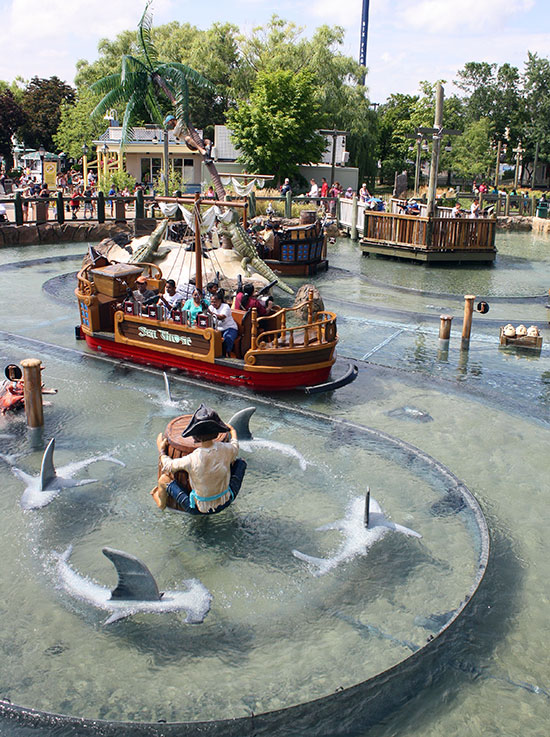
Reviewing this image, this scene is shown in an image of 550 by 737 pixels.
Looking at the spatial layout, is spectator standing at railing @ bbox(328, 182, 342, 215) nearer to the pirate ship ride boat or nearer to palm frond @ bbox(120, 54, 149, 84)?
palm frond @ bbox(120, 54, 149, 84)

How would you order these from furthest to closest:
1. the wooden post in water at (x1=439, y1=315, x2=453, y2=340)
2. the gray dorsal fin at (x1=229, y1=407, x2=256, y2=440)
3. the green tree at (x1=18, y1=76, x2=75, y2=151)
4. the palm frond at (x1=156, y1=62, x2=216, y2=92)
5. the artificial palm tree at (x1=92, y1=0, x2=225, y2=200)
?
the green tree at (x1=18, y1=76, x2=75, y2=151) < the palm frond at (x1=156, y1=62, x2=216, y2=92) < the artificial palm tree at (x1=92, y1=0, x2=225, y2=200) < the wooden post in water at (x1=439, y1=315, x2=453, y2=340) < the gray dorsal fin at (x1=229, y1=407, x2=256, y2=440)

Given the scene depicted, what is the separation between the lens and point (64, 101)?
59.8m

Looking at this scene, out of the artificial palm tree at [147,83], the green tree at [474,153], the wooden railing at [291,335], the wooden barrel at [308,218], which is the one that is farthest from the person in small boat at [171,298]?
the green tree at [474,153]

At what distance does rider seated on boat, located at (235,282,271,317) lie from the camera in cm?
1305

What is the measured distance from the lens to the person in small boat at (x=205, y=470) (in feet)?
23.6

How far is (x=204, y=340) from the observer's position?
1252 centimetres

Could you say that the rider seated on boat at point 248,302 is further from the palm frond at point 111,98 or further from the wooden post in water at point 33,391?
the palm frond at point 111,98

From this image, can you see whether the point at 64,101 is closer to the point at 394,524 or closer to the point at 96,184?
the point at 96,184

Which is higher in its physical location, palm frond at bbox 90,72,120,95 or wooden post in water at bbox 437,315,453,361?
palm frond at bbox 90,72,120,95

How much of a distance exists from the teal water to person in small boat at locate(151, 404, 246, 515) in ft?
1.86

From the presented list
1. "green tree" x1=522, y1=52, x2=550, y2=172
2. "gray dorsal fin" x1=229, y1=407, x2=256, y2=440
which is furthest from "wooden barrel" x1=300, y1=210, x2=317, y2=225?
"green tree" x1=522, y1=52, x2=550, y2=172

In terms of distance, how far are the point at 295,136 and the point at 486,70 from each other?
122 ft

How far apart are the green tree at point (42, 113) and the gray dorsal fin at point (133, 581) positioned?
62.1 meters

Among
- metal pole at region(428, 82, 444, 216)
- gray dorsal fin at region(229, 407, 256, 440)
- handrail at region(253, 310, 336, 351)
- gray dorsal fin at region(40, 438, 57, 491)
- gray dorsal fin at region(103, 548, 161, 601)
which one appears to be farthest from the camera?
metal pole at region(428, 82, 444, 216)
